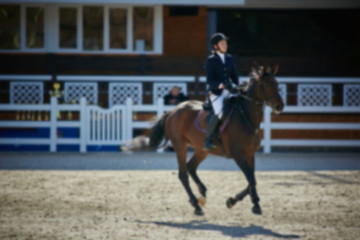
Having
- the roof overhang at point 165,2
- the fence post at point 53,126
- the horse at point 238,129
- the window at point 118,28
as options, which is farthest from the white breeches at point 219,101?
the window at point 118,28

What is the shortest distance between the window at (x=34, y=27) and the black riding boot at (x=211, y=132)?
45.6 feet

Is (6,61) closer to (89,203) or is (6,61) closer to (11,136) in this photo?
(11,136)

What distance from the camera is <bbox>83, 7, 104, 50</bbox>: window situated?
21578 mm

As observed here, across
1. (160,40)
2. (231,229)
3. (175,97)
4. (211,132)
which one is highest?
(160,40)

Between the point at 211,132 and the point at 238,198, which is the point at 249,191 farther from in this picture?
the point at 211,132

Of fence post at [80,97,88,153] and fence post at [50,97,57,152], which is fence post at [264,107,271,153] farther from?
fence post at [50,97,57,152]

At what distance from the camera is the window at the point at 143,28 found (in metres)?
21.7

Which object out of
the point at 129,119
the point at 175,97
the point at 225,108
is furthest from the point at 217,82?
the point at 129,119

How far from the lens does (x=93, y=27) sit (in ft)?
70.9

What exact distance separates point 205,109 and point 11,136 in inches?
385

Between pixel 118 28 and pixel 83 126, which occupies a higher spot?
pixel 118 28

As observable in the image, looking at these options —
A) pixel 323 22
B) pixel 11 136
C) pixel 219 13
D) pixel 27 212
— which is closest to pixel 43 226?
pixel 27 212

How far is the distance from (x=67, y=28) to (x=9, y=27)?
2.17m

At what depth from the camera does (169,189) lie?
10914 millimetres
